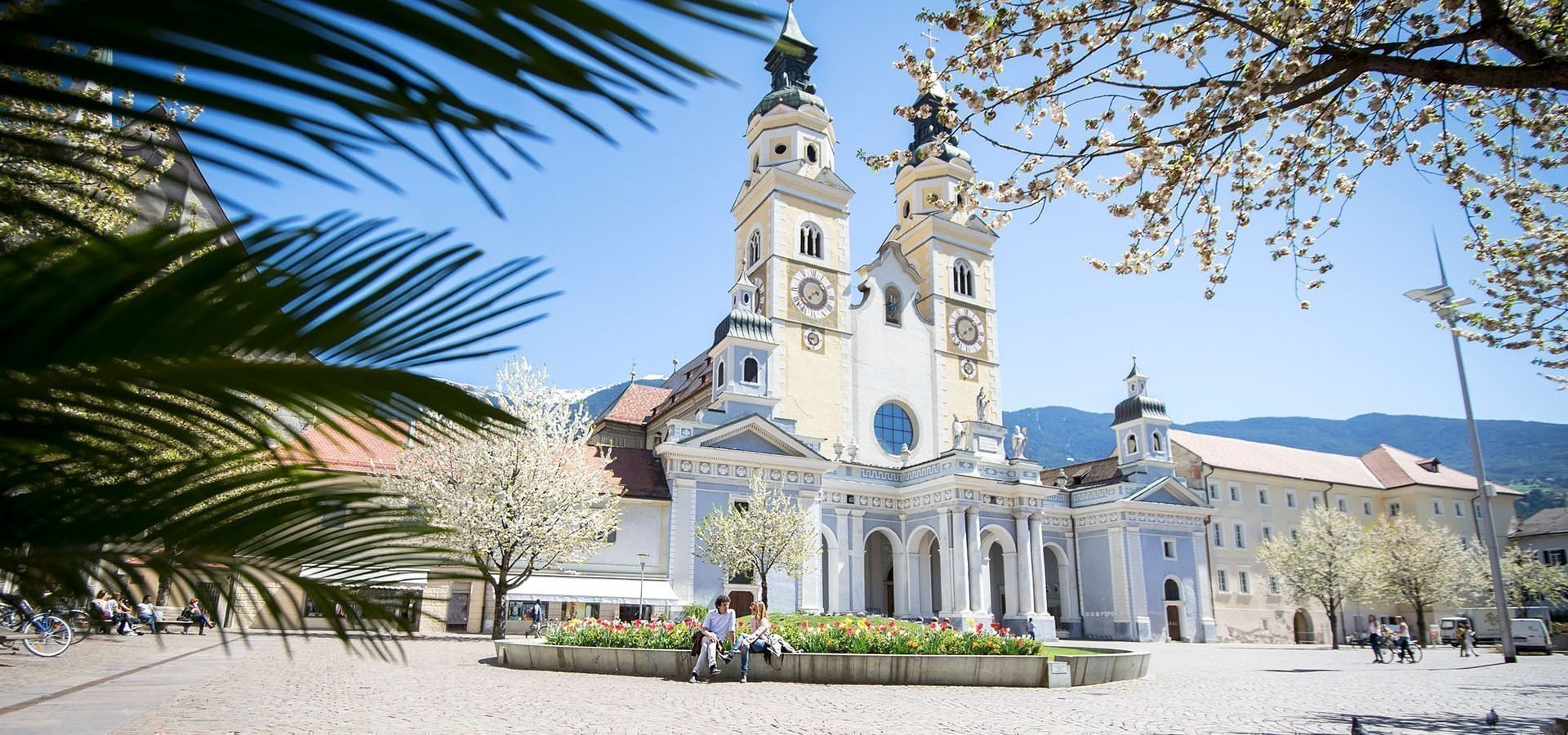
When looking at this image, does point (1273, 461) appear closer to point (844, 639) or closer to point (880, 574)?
point (880, 574)

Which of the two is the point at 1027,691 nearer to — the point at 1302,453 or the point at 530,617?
the point at 530,617

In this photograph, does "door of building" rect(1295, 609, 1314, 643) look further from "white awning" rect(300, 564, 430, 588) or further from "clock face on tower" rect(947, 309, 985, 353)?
"white awning" rect(300, 564, 430, 588)

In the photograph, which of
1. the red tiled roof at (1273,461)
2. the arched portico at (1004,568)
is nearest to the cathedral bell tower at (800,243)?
the arched portico at (1004,568)

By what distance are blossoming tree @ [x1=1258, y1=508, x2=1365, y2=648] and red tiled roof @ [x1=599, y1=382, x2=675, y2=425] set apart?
100 ft

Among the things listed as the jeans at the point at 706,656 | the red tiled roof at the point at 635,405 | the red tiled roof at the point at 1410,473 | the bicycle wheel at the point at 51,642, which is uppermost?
the red tiled roof at the point at 635,405

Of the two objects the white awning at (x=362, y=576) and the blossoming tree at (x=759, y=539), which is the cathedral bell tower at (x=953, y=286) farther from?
the white awning at (x=362, y=576)

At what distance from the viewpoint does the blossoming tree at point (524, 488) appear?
81.9 ft

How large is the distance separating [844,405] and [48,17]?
1637 inches

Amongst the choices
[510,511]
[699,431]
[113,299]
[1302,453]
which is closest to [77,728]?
[113,299]

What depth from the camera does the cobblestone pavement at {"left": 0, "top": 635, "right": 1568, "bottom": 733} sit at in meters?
9.30

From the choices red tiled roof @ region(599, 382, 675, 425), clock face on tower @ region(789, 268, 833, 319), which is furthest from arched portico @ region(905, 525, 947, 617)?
red tiled roof @ region(599, 382, 675, 425)

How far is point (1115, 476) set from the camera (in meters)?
46.3

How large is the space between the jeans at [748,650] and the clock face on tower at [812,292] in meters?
27.3

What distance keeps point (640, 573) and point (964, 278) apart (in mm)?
23290
